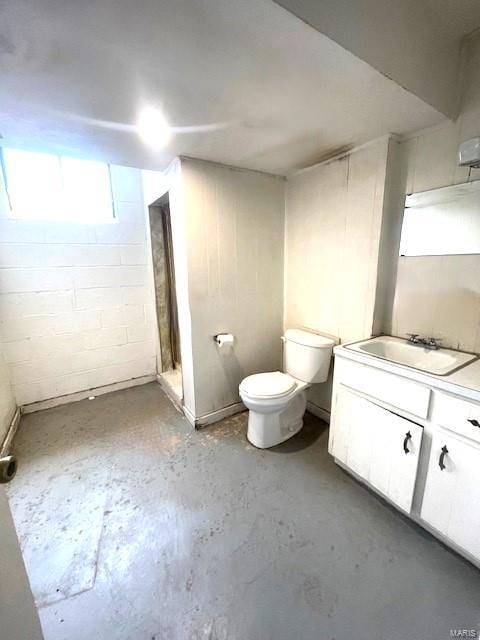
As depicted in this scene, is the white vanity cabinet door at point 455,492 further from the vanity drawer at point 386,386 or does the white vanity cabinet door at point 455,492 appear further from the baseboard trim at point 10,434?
the baseboard trim at point 10,434

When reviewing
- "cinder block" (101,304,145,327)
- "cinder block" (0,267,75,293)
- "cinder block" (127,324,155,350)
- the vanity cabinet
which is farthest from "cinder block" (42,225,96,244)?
the vanity cabinet

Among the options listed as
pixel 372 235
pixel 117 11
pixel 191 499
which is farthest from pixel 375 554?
pixel 117 11

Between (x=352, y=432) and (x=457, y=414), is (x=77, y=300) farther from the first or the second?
(x=457, y=414)

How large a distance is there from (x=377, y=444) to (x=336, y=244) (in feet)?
4.28

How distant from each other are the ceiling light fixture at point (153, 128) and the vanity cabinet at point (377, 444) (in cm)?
174

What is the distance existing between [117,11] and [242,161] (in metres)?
1.21

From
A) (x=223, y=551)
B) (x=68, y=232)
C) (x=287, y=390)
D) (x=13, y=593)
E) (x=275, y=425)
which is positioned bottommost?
(x=223, y=551)

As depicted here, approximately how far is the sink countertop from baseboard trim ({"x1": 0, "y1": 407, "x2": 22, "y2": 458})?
243 centimetres

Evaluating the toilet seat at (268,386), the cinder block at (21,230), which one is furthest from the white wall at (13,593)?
the cinder block at (21,230)

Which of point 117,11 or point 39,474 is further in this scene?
point 39,474

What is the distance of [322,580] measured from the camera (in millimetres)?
1108

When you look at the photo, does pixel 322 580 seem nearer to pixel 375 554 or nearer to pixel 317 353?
pixel 375 554

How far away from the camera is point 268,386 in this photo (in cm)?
184

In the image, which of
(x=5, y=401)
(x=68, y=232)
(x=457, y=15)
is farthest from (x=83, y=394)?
(x=457, y=15)
